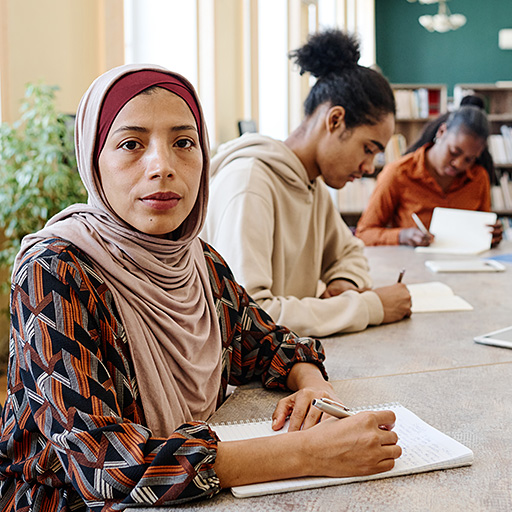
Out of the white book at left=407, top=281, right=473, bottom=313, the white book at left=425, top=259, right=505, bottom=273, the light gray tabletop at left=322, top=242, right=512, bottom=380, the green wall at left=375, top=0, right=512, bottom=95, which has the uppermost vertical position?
the green wall at left=375, top=0, right=512, bottom=95

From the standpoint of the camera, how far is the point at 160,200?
997mm

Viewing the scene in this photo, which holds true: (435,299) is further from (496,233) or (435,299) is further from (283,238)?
(496,233)

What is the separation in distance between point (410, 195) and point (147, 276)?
2480 millimetres

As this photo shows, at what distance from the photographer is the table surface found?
809 millimetres

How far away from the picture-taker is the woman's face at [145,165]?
3.25ft

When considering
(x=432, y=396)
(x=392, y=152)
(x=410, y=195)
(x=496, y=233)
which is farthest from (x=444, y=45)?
(x=432, y=396)

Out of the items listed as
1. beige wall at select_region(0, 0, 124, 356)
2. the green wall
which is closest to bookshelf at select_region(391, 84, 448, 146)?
beige wall at select_region(0, 0, 124, 356)

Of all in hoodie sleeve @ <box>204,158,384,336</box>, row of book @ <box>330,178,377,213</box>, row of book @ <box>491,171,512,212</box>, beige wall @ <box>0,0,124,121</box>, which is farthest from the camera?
row of book @ <box>491,171,512,212</box>

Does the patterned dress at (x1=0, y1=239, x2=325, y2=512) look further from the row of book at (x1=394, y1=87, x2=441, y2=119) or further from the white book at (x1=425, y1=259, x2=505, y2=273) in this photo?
the row of book at (x1=394, y1=87, x2=441, y2=119)

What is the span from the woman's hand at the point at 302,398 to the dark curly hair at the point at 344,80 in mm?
862

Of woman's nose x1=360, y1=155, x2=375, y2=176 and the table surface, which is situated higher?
woman's nose x1=360, y1=155, x2=375, y2=176

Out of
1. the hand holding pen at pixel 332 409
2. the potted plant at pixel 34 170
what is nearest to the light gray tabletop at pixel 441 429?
the hand holding pen at pixel 332 409

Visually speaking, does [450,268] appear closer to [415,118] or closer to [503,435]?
[503,435]

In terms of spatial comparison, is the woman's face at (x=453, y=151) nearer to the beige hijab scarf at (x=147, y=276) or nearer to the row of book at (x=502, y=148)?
the beige hijab scarf at (x=147, y=276)
